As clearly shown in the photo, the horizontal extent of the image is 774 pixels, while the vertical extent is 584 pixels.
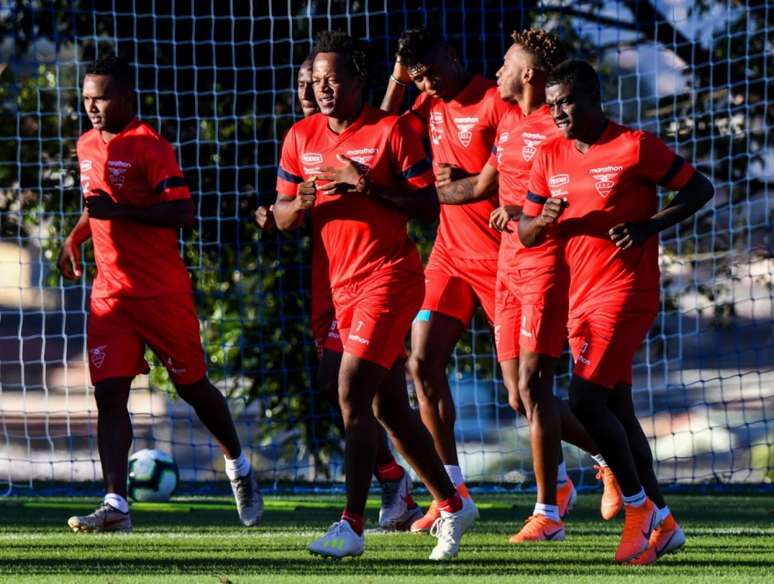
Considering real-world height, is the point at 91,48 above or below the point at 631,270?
above

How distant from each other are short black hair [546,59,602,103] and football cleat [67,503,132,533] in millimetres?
2893

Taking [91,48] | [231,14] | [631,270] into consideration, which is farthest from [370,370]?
[91,48]

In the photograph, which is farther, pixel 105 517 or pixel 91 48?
pixel 91 48

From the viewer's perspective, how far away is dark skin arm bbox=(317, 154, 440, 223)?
6531 millimetres

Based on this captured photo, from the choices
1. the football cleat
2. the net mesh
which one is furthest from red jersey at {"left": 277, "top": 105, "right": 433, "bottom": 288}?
the net mesh

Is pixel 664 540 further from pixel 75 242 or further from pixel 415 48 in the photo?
pixel 75 242

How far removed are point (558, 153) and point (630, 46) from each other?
6.83 m

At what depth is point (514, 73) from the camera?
752 centimetres

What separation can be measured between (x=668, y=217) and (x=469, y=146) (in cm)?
174

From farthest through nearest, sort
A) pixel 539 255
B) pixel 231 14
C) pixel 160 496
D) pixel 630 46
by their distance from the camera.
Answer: pixel 630 46
pixel 231 14
pixel 160 496
pixel 539 255

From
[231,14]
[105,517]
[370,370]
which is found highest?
[231,14]

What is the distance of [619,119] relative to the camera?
12641 millimetres

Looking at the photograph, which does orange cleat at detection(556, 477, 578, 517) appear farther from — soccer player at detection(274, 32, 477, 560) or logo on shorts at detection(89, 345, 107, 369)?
logo on shorts at detection(89, 345, 107, 369)

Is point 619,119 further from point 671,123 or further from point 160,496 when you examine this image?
point 160,496
